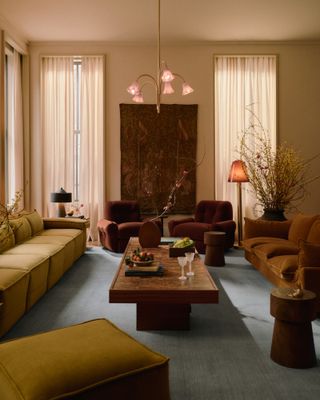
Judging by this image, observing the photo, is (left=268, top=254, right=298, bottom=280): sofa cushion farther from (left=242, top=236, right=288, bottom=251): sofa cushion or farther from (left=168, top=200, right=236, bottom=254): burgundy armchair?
(left=168, top=200, right=236, bottom=254): burgundy armchair

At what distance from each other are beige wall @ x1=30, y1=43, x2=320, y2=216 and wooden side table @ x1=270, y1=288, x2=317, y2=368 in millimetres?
5107

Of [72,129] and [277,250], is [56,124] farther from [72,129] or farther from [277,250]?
[277,250]

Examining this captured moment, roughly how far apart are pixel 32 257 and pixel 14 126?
383 centimetres

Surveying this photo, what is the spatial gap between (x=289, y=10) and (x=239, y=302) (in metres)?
4.42

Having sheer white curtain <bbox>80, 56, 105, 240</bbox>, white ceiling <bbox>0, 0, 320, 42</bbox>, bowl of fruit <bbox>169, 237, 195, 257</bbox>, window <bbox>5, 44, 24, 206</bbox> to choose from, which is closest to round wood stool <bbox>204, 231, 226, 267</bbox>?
bowl of fruit <bbox>169, 237, 195, 257</bbox>

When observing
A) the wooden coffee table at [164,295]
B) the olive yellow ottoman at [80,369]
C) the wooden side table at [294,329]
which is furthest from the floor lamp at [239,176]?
the olive yellow ottoman at [80,369]

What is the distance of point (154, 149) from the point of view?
25.1 feet

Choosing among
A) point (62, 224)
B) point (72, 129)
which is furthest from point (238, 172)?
point (72, 129)

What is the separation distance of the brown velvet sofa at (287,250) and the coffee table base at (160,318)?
38.5 inches

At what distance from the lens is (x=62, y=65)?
25.0 feet

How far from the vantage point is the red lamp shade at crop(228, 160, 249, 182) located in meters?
6.98

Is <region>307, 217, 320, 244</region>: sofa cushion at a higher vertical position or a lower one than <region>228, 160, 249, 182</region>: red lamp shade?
lower

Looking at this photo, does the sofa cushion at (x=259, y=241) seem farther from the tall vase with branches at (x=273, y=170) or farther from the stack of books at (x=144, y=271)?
the stack of books at (x=144, y=271)

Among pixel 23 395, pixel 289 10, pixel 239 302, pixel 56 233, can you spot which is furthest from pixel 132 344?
pixel 289 10
